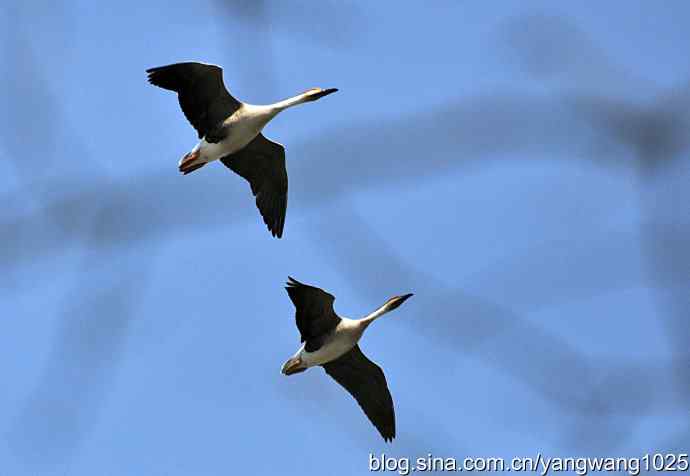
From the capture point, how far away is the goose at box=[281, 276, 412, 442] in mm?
14000

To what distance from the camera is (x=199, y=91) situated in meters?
14.7

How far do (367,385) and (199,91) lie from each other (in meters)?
4.81

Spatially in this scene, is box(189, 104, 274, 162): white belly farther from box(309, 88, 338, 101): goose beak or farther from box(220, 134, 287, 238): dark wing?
box(220, 134, 287, 238): dark wing

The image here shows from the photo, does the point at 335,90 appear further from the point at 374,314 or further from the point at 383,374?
the point at 383,374

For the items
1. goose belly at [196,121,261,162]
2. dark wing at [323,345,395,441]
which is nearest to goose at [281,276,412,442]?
dark wing at [323,345,395,441]

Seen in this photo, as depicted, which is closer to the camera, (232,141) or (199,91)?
(199,91)

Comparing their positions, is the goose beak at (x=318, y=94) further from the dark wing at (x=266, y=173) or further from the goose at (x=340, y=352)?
the goose at (x=340, y=352)

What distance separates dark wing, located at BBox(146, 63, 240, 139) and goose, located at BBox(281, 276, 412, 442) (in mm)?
2784

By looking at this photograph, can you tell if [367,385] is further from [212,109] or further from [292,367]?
[212,109]

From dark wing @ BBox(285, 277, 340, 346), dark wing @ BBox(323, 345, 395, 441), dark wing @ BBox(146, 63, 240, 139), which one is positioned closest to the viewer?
dark wing @ BBox(285, 277, 340, 346)

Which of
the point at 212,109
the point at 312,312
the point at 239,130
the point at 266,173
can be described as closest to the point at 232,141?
the point at 239,130

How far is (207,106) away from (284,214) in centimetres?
269

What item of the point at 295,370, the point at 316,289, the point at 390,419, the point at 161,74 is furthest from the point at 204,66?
the point at 390,419

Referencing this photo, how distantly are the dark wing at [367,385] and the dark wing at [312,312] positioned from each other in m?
1.06
